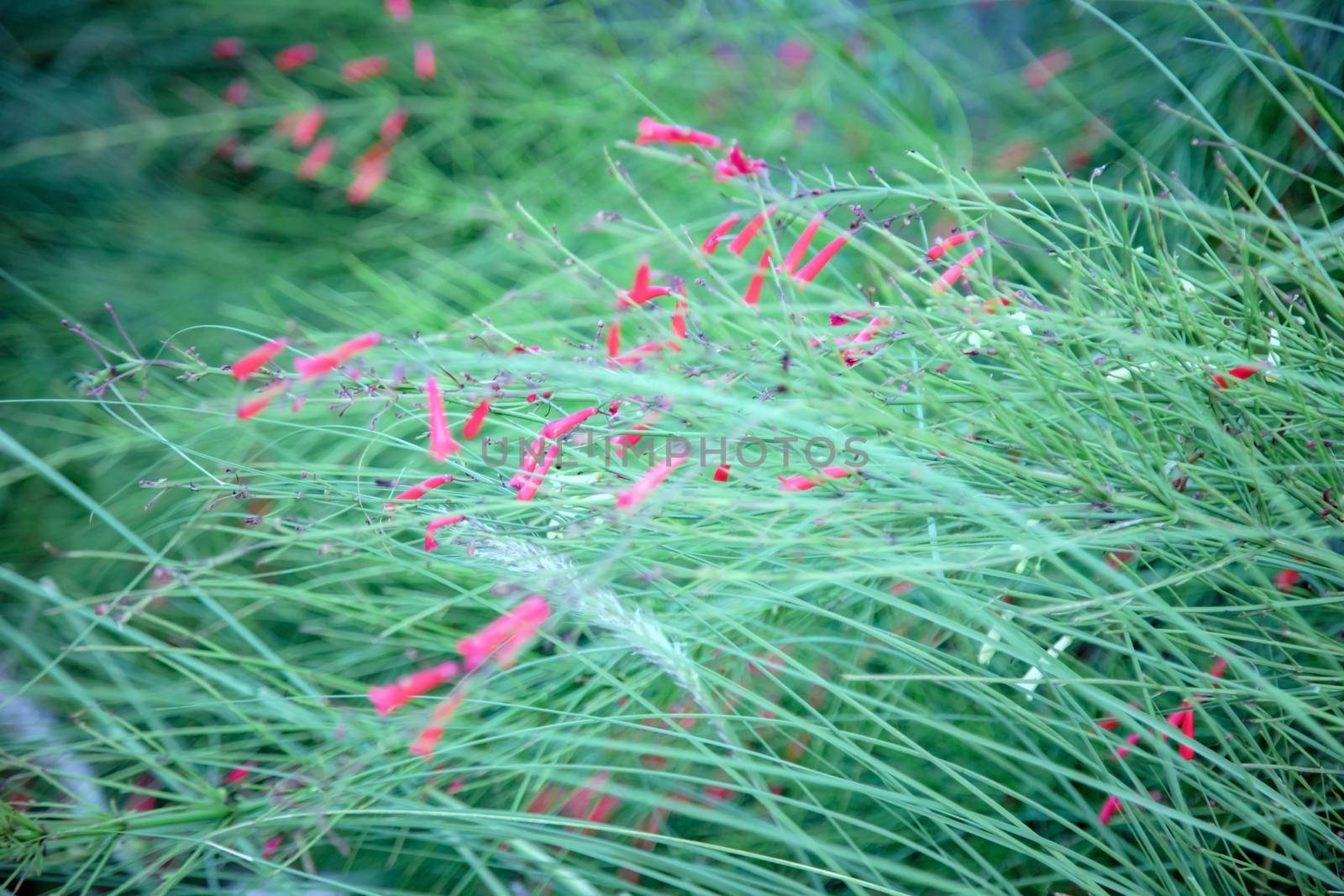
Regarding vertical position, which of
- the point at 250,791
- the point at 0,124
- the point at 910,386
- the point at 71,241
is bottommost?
the point at 250,791

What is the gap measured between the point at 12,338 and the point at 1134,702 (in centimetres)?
210

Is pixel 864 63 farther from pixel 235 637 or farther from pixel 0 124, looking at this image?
pixel 0 124

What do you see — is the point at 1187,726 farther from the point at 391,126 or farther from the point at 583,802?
the point at 391,126

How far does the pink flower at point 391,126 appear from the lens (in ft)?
6.28

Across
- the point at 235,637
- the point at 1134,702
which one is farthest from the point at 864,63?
the point at 235,637

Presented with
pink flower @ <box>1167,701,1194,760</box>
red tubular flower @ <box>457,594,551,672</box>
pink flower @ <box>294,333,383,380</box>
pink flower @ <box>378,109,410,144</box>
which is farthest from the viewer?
pink flower @ <box>378,109,410,144</box>

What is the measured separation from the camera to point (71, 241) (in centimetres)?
196

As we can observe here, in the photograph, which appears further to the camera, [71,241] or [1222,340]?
[71,241]

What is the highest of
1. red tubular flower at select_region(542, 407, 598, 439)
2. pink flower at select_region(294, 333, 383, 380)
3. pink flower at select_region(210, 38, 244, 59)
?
pink flower at select_region(294, 333, 383, 380)

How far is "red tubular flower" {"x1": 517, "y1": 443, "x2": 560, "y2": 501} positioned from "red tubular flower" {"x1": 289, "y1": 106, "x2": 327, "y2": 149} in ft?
4.39

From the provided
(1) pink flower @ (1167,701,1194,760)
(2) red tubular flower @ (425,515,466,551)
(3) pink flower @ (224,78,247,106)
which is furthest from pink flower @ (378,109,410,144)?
(1) pink flower @ (1167,701,1194,760)

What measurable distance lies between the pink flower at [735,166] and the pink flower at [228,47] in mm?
1804

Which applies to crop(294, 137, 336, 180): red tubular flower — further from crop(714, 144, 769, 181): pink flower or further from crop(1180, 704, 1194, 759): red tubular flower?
crop(1180, 704, 1194, 759): red tubular flower

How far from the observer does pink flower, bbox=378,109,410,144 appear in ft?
6.28
